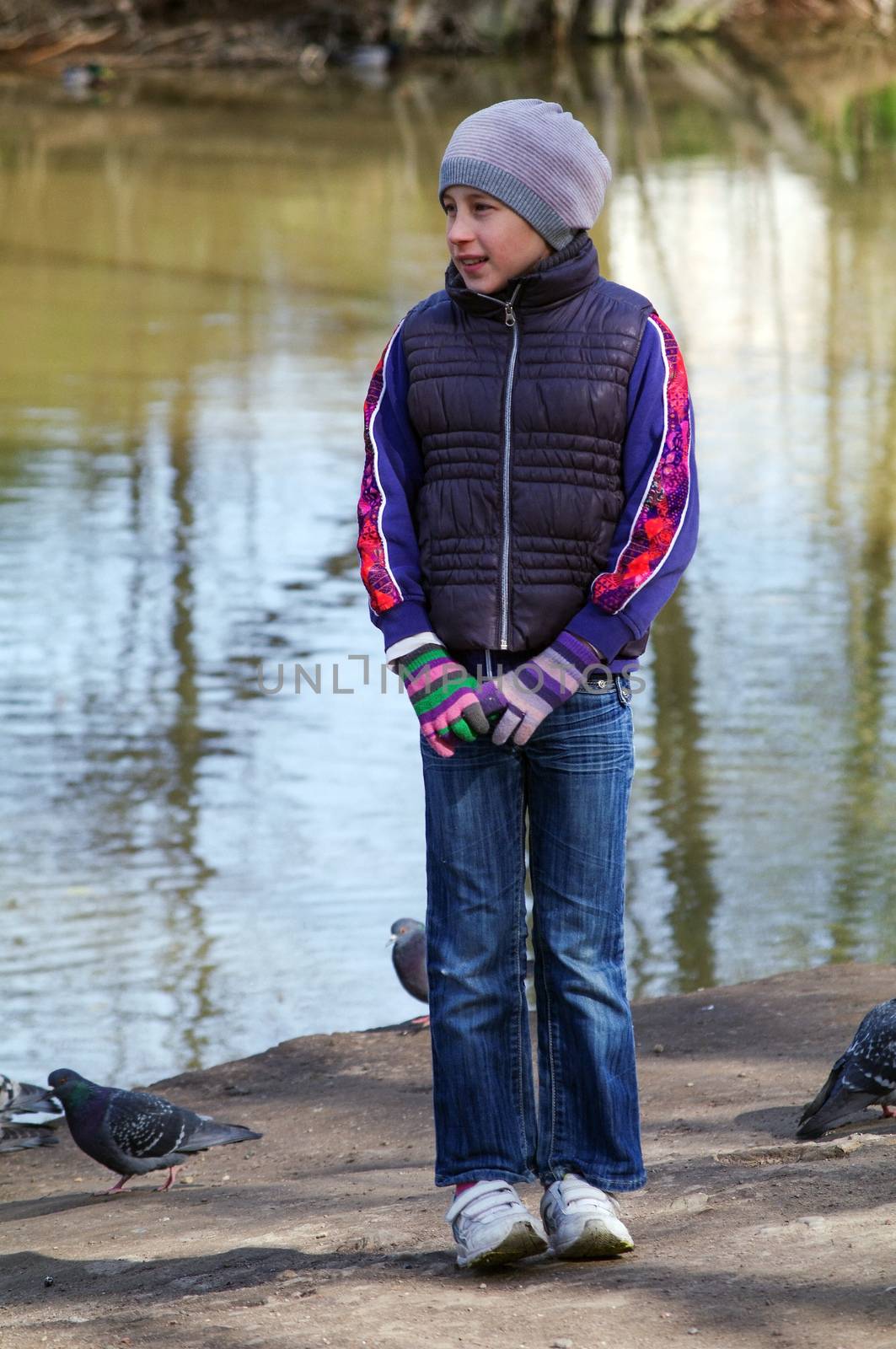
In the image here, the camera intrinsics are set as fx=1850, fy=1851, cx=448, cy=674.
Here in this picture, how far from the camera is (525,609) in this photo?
3.17m

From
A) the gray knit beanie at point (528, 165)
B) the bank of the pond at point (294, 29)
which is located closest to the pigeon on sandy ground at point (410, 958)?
the gray knit beanie at point (528, 165)

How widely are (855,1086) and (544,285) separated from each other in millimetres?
2076

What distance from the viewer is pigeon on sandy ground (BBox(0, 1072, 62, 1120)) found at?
5223 mm

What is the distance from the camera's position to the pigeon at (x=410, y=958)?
582cm

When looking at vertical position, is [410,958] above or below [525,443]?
below

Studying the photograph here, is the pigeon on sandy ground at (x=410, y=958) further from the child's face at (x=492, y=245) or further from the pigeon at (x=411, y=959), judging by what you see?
the child's face at (x=492, y=245)

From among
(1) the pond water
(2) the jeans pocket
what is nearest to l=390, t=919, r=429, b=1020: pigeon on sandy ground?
(1) the pond water

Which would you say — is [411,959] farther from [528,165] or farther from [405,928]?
[528,165]

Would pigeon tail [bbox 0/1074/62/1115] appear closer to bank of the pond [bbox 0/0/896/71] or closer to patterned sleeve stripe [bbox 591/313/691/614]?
patterned sleeve stripe [bbox 591/313/691/614]

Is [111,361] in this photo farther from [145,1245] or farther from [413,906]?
[145,1245]

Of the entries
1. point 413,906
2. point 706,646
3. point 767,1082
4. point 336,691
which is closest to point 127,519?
point 336,691

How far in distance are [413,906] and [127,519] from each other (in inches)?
182

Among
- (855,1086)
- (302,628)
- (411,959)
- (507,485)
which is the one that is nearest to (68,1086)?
(411,959)

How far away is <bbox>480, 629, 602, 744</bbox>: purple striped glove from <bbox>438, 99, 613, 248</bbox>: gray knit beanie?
0.70 metres
